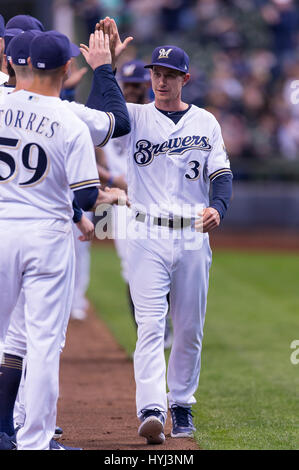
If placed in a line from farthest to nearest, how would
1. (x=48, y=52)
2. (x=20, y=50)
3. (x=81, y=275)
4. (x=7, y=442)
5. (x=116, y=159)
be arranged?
(x=81, y=275)
(x=116, y=159)
(x=7, y=442)
(x=20, y=50)
(x=48, y=52)

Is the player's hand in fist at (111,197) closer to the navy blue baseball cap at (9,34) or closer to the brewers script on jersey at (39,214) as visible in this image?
the brewers script on jersey at (39,214)

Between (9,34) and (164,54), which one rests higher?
(9,34)

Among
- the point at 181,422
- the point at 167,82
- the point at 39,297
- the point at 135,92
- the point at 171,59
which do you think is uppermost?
the point at 135,92

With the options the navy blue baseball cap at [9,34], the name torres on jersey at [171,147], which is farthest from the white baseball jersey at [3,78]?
the name torres on jersey at [171,147]

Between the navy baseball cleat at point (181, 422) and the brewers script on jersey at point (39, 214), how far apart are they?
42.6 inches

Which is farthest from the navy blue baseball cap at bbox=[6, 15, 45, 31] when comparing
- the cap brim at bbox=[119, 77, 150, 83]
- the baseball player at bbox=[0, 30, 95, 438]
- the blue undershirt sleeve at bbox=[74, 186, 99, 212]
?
the blue undershirt sleeve at bbox=[74, 186, 99, 212]

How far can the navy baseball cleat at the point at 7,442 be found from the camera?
180 inches

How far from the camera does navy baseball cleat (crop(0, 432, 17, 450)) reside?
4.58 metres

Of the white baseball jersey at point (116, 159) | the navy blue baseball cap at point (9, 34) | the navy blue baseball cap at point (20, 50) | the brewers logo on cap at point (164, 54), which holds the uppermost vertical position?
the white baseball jersey at point (116, 159)

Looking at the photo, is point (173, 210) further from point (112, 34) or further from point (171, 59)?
point (112, 34)

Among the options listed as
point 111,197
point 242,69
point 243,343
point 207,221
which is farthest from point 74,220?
point 242,69

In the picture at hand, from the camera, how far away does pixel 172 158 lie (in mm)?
5109

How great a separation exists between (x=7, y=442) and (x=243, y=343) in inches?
171

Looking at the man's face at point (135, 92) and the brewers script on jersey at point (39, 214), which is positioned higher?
the man's face at point (135, 92)
